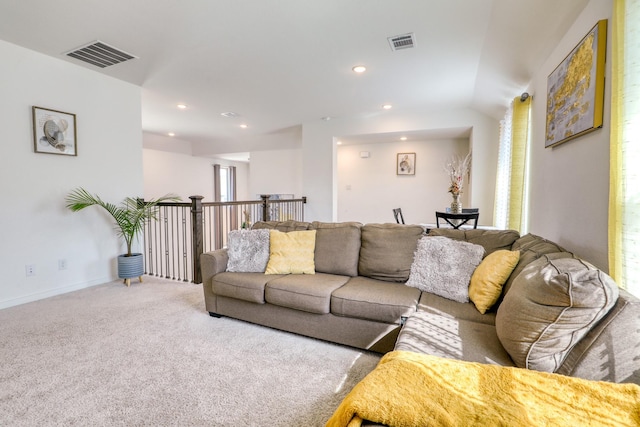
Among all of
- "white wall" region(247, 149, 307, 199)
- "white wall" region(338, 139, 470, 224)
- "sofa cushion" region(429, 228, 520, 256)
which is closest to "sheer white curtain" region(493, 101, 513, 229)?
"sofa cushion" region(429, 228, 520, 256)

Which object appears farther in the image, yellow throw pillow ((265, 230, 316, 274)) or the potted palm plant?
the potted palm plant

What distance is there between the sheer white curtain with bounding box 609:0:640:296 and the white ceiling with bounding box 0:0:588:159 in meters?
0.81

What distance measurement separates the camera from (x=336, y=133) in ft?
18.9

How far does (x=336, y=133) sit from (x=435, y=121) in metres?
1.78

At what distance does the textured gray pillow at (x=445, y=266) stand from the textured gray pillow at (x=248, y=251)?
1.32m

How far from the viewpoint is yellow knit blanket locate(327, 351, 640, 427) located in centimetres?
84

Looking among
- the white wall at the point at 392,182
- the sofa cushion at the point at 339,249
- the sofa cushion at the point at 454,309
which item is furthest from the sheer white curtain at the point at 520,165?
the white wall at the point at 392,182

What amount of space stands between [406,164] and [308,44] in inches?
161

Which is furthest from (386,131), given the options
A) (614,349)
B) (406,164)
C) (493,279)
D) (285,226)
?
(614,349)

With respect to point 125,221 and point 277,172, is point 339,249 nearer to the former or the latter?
point 125,221

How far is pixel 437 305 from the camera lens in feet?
6.50

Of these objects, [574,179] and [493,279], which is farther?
[574,179]

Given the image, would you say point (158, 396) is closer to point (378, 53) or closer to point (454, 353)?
point (454, 353)

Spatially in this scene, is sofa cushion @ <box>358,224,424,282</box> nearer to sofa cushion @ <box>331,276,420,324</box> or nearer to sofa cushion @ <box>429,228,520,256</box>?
sofa cushion @ <box>331,276,420,324</box>
